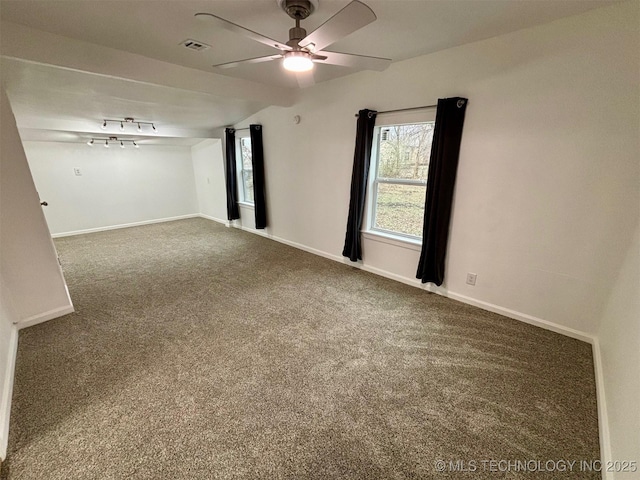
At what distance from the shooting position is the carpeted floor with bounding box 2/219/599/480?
131 cm

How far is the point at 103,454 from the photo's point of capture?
4.34 feet

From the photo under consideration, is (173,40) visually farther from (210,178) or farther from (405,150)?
(210,178)

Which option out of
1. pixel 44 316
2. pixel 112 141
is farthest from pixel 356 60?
pixel 112 141

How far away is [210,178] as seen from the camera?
20.5ft

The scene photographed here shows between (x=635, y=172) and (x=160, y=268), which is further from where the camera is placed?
(x=160, y=268)

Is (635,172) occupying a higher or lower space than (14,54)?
lower

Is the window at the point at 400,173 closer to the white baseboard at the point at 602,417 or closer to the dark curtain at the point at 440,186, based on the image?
the dark curtain at the point at 440,186

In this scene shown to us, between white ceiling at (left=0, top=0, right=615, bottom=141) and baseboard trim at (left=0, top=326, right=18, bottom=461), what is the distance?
2.17 m

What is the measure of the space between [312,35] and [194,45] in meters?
1.44

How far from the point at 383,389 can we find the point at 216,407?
1.03m

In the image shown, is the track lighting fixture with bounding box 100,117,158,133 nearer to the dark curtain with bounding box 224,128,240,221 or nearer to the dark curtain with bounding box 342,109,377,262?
the dark curtain with bounding box 224,128,240,221

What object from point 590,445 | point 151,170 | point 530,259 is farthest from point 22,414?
point 151,170

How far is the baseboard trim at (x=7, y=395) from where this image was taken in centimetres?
136

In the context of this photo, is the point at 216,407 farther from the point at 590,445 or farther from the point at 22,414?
the point at 590,445
